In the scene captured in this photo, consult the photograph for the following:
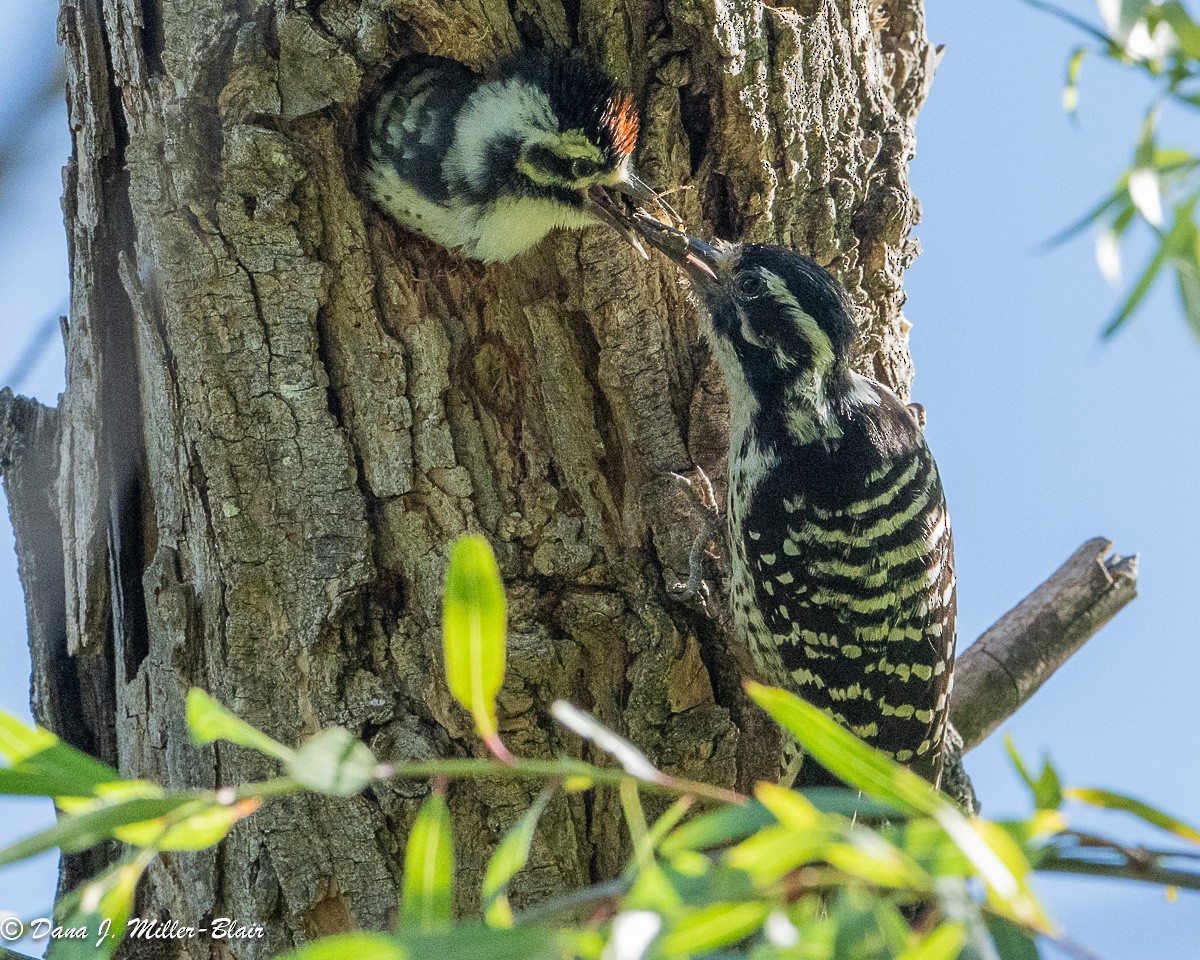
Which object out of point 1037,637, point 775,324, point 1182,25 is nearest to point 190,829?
point 1182,25

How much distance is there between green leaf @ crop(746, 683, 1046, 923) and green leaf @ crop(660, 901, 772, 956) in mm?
159

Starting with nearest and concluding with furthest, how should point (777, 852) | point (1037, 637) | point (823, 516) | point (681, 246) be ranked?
point (777, 852) < point (681, 246) < point (823, 516) < point (1037, 637)

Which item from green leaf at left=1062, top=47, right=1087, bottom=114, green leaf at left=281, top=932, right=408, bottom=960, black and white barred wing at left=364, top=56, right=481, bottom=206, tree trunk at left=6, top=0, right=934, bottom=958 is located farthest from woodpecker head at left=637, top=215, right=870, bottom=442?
green leaf at left=281, top=932, right=408, bottom=960

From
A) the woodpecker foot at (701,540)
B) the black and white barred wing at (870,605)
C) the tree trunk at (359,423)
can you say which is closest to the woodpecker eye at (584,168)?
the tree trunk at (359,423)

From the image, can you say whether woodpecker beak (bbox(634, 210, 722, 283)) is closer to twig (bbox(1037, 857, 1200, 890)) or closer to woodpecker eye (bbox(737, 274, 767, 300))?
woodpecker eye (bbox(737, 274, 767, 300))

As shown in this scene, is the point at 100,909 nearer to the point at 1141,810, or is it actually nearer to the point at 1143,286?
the point at 1141,810

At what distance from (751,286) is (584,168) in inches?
18.0

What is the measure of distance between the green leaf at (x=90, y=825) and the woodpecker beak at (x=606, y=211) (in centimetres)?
177

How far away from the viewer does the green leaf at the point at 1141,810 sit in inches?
45.1

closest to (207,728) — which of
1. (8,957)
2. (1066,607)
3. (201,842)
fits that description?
(201,842)

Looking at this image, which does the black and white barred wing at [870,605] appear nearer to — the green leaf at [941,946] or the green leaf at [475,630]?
the green leaf at [475,630]

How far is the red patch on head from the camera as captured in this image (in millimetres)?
2557

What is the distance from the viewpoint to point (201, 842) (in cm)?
117

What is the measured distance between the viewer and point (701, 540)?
2635mm
